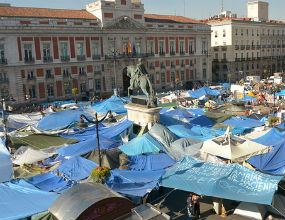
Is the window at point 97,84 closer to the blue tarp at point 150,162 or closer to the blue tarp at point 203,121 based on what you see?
the blue tarp at point 203,121

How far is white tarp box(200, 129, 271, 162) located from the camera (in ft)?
45.8

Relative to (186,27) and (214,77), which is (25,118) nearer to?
Result: (186,27)

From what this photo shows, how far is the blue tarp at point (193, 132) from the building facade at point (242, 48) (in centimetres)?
3977

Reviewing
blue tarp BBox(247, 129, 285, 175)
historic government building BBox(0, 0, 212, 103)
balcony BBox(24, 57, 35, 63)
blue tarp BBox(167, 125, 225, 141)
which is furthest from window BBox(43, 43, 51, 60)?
blue tarp BBox(247, 129, 285, 175)

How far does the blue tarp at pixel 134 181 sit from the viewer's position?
11.4 meters

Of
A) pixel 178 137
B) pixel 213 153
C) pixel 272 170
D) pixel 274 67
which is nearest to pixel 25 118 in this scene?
pixel 178 137

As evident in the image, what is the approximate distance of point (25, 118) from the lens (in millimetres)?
24422

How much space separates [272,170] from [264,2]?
75405 mm

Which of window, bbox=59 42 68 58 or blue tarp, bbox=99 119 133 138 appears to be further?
window, bbox=59 42 68 58

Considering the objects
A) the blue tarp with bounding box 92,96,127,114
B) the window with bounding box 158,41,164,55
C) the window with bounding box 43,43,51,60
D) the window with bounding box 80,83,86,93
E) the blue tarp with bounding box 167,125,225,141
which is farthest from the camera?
the window with bounding box 158,41,164,55

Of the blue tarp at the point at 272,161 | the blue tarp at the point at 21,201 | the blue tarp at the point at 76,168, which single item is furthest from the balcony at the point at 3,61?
the blue tarp at the point at 272,161

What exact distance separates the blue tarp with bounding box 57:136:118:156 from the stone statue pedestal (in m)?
2.63

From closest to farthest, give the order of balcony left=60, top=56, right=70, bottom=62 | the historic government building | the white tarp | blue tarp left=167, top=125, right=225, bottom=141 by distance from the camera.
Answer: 1. the white tarp
2. blue tarp left=167, top=125, right=225, bottom=141
3. the historic government building
4. balcony left=60, top=56, right=70, bottom=62

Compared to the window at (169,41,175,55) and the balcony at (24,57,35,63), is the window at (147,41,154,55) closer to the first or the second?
the window at (169,41,175,55)
